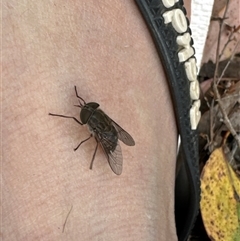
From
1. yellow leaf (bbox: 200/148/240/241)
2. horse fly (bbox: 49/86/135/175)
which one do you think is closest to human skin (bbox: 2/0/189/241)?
Answer: horse fly (bbox: 49/86/135/175)

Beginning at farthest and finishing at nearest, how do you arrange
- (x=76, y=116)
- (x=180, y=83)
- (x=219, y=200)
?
(x=219, y=200) → (x=180, y=83) → (x=76, y=116)

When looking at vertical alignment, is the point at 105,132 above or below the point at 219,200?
above

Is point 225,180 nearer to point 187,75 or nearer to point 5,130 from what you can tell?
point 187,75

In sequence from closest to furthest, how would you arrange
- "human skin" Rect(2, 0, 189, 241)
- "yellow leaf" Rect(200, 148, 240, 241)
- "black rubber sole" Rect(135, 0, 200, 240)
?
"human skin" Rect(2, 0, 189, 241), "black rubber sole" Rect(135, 0, 200, 240), "yellow leaf" Rect(200, 148, 240, 241)

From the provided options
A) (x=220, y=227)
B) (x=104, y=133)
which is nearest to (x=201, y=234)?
(x=220, y=227)

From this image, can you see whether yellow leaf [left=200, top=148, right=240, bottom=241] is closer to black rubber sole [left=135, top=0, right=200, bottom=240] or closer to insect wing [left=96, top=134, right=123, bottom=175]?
black rubber sole [left=135, top=0, right=200, bottom=240]

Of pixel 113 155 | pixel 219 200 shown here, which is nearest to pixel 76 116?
pixel 113 155

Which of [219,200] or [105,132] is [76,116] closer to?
[105,132]

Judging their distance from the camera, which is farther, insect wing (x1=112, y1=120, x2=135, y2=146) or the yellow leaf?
the yellow leaf
